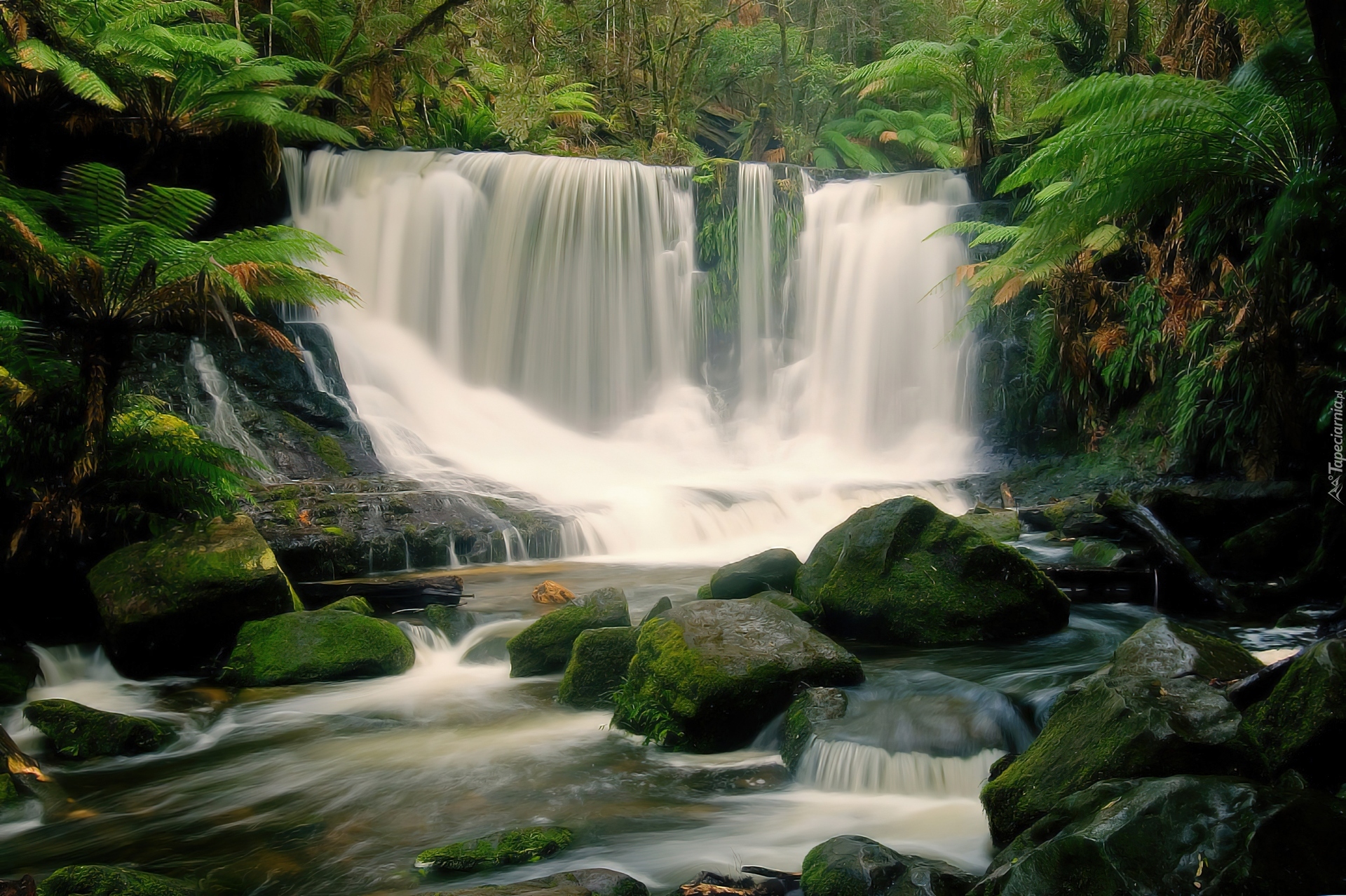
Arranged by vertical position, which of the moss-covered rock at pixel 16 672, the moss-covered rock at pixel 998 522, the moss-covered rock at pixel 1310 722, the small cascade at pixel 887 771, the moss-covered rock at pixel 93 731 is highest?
the moss-covered rock at pixel 1310 722

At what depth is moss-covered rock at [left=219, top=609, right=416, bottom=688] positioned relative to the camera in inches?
205

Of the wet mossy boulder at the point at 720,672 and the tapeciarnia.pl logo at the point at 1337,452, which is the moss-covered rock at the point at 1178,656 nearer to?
the wet mossy boulder at the point at 720,672

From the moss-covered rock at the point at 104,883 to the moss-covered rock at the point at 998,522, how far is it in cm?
657

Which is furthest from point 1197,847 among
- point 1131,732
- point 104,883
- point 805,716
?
point 104,883

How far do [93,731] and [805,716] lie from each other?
10.9 feet

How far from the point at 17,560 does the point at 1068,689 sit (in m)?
5.79

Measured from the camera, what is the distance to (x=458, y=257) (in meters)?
12.9

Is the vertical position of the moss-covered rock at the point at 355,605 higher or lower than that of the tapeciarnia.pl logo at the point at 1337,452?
lower

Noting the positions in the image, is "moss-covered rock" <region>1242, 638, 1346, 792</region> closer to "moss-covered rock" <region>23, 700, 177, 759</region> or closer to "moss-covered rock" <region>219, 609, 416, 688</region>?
"moss-covered rock" <region>219, 609, 416, 688</region>

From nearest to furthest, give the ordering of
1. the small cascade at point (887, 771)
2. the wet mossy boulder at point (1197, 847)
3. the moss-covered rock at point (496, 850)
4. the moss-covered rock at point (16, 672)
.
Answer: the wet mossy boulder at point (1197, 847), the moss-covered rock at point (496, 850), the small cascade at point (887, 771), the moss-covered rock at point (16, 672)

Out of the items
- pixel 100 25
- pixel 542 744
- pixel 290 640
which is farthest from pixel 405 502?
pixel 100 25

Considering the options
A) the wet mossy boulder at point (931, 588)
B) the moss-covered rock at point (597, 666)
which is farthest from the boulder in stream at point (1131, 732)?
the moss-covered rock at point (597, 666)

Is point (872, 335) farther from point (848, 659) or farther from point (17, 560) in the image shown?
point (17, 560)

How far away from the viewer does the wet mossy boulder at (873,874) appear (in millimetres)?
2734
